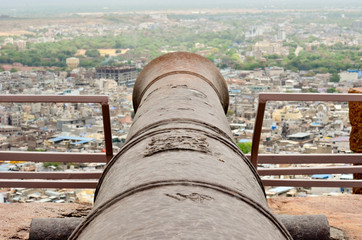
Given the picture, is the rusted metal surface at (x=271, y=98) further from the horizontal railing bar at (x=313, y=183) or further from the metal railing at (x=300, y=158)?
the horizontal railing bar at (x=313, y=183)

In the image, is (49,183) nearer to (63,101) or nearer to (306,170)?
(63,101)

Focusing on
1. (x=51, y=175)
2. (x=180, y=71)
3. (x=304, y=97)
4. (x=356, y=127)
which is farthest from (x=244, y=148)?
(x=180, y=71)

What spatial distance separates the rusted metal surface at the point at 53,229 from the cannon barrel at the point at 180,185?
48cm

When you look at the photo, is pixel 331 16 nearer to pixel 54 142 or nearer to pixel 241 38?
pixel 241 38

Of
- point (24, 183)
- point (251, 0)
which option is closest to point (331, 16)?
point (251, 0)

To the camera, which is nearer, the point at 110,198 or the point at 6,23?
the point at 110,198

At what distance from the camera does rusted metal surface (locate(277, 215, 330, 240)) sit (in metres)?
2.59

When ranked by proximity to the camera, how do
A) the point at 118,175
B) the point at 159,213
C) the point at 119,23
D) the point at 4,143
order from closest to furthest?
the point at 159,213, the point at 118,175, the point at 4,143, the point at 119,23

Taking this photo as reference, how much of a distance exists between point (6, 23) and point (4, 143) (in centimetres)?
3084

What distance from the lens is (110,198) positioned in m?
1.72

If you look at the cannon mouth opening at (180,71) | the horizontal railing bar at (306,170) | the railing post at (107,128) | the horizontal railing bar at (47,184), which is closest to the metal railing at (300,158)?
the horizontal railing bar at (306,170)

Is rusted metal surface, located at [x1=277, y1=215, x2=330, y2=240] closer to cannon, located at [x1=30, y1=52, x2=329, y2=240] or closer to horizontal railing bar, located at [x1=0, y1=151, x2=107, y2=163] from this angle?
cannon, located at [x1=30, y1=52, x2=329, y2=240]

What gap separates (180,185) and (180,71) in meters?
1.88

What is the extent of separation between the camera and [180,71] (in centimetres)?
350
